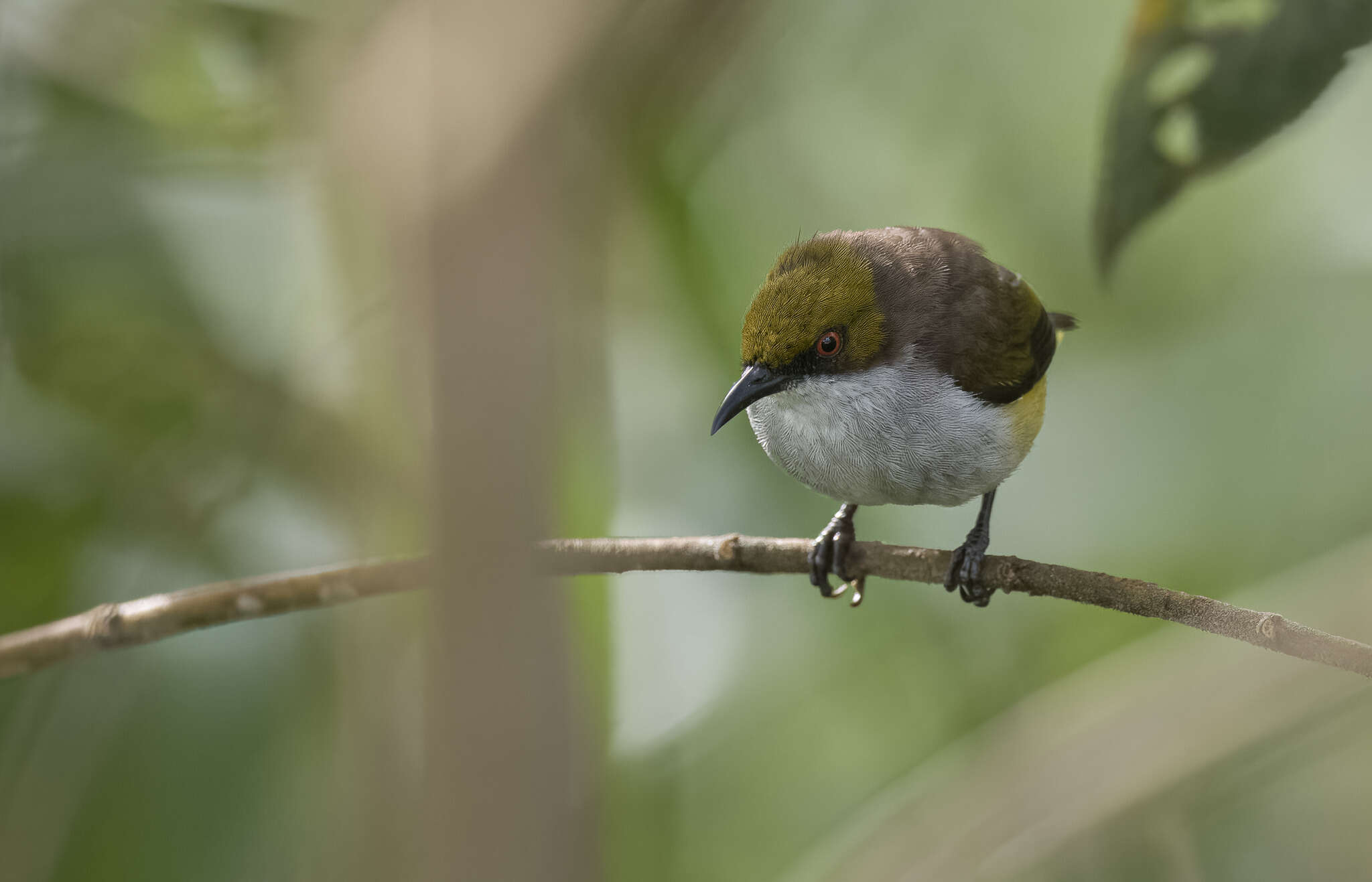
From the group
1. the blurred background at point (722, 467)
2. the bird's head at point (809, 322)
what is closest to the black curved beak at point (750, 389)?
the bird's head at point (809, 322)

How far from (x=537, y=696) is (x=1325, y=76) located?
2142 millimetres

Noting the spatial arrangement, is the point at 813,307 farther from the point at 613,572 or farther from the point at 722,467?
the point at 722,467

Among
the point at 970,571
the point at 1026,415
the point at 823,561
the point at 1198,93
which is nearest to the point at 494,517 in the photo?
the point at 1198,93

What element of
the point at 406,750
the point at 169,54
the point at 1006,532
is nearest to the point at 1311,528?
the point at 1006,532

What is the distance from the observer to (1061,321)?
157 inches

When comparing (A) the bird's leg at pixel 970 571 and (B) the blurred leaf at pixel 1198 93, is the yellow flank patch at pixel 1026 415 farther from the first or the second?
(B) the blurred leaf at pixel 1198 93

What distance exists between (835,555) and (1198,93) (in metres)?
1.60

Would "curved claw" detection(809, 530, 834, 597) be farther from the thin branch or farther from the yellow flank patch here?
the yellow flank patch

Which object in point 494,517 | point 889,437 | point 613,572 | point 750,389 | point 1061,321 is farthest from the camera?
point 1061,321

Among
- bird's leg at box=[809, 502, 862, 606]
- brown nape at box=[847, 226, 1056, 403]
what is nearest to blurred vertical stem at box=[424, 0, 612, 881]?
bird's leg at box=[809, 502, 862, 606]

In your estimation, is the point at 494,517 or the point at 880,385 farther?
the point at 880,385

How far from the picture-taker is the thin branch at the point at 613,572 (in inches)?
78.5

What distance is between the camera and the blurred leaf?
2.24 meters

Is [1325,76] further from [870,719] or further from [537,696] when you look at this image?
[870,719]
